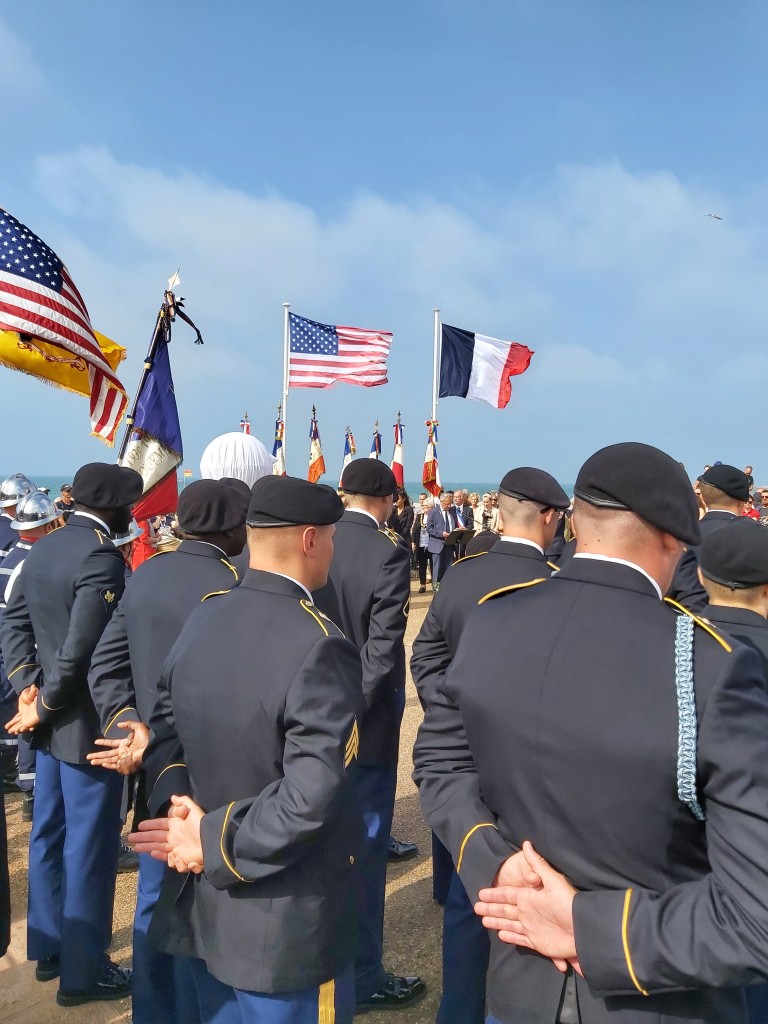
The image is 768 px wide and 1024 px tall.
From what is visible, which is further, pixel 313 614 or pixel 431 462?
pixel 431 462

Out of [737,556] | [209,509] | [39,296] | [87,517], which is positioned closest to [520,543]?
[737,556]

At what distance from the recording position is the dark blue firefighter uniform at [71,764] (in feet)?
12.0

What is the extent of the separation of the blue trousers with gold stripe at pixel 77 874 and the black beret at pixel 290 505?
219 cm

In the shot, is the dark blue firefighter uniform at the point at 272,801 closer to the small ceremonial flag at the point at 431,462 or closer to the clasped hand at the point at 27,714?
the clasped hand at the point at 27,714

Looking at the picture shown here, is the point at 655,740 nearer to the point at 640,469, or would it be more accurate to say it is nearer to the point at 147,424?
the point at 640,469

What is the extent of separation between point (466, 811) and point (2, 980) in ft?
11.2

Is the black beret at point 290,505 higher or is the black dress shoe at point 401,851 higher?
the black beret at point 290,505

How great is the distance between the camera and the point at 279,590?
2.30 meters

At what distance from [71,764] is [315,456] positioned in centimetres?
1219

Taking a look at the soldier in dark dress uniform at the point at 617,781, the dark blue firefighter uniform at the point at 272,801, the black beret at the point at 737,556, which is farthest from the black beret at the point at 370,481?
the soldier in dark dress uniform at the point at 617,781

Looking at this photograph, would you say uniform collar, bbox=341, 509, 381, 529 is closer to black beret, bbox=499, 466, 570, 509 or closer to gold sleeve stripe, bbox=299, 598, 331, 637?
black beret, bbox=499, 466, 570, 509

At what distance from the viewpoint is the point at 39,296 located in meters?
5.06

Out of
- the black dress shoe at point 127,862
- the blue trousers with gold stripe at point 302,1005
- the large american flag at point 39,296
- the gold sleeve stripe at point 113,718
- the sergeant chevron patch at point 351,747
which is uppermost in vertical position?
the large american flag at point 39,296

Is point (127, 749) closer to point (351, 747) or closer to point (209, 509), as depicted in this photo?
point (209, 509)
